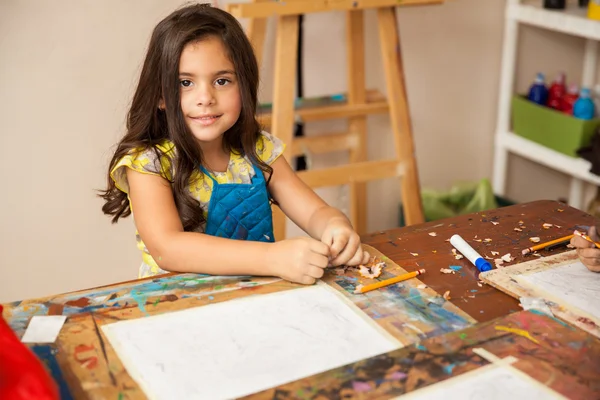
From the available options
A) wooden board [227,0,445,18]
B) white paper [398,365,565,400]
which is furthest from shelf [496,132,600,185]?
white paper [398,365,565,400]

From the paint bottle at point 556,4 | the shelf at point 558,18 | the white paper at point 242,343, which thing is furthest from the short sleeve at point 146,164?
the paint bottle at point 556,4

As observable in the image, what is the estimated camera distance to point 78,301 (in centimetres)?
97

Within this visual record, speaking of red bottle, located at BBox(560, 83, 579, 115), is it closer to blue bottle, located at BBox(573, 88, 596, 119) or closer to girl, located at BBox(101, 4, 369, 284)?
blue bottle, located at BBox(573, 88, 596, 119)

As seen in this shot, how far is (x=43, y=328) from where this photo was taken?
2.93ft

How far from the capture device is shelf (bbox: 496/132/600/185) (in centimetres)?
231

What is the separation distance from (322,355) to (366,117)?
1.65 m

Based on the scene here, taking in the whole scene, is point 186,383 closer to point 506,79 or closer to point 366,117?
point 366,117

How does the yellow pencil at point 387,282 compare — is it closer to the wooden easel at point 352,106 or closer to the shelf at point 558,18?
the wooden easel at point 352,106

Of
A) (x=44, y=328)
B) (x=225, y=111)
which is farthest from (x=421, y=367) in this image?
(x=225, y=111)

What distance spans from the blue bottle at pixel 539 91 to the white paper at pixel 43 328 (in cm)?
204

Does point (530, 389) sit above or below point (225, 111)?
below

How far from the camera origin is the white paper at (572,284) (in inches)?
38.0

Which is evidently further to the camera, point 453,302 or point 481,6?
point 481,6

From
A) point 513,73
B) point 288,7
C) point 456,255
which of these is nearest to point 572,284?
point 456,255
